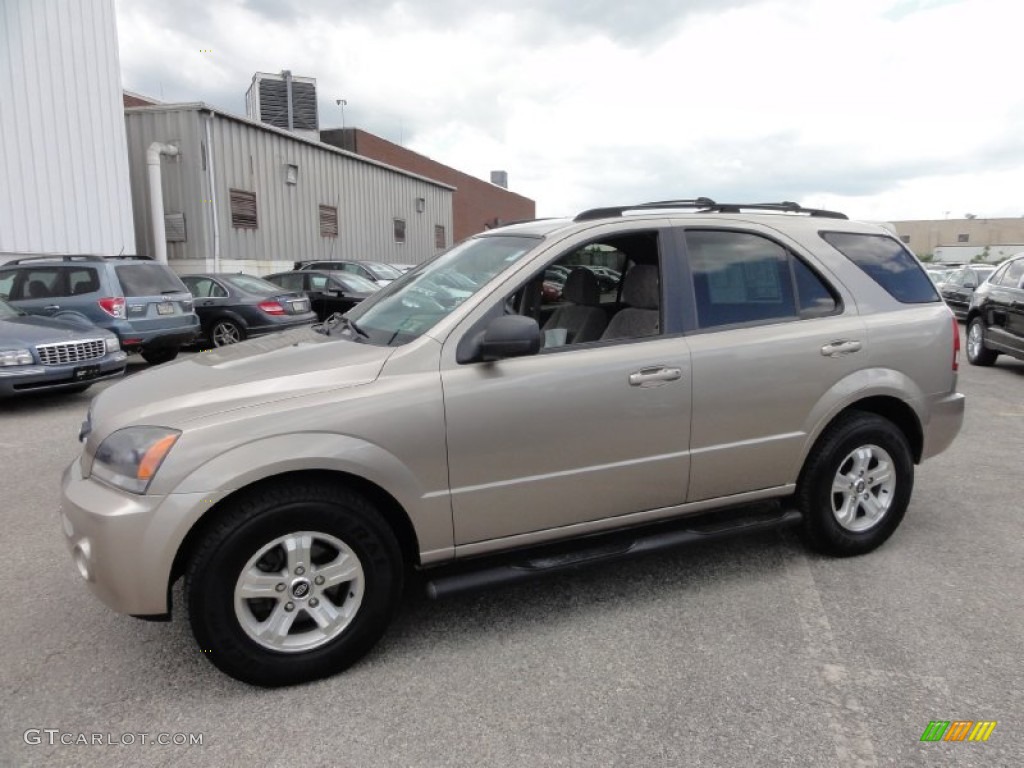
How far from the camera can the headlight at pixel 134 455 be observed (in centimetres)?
249

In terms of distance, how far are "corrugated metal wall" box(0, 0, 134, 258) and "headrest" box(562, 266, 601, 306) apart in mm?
12759

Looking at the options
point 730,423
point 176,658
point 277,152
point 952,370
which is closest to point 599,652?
point 730,423

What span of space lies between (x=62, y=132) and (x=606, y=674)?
15.4m

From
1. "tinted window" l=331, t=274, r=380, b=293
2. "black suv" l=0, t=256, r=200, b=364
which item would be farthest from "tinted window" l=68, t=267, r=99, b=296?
"tinted window" l=331, t=274, r=380, b=293

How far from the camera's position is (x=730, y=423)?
3357 mm

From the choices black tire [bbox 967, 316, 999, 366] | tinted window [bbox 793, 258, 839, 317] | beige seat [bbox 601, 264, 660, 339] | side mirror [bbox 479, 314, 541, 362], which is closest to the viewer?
side mirror [bbox 479, 314, 541, 362]

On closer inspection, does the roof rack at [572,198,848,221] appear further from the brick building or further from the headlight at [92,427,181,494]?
the brick building

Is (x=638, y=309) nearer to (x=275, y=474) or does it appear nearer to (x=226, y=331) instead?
(x=275, y=474)

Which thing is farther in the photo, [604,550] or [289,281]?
[289,281]

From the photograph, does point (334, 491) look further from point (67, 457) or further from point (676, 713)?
point (67, 457)

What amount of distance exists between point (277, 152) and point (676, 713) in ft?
62.6

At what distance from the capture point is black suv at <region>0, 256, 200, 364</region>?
925cm

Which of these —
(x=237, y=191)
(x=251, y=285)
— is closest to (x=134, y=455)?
(x=251, y=285)

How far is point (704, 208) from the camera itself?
365 centimetres
